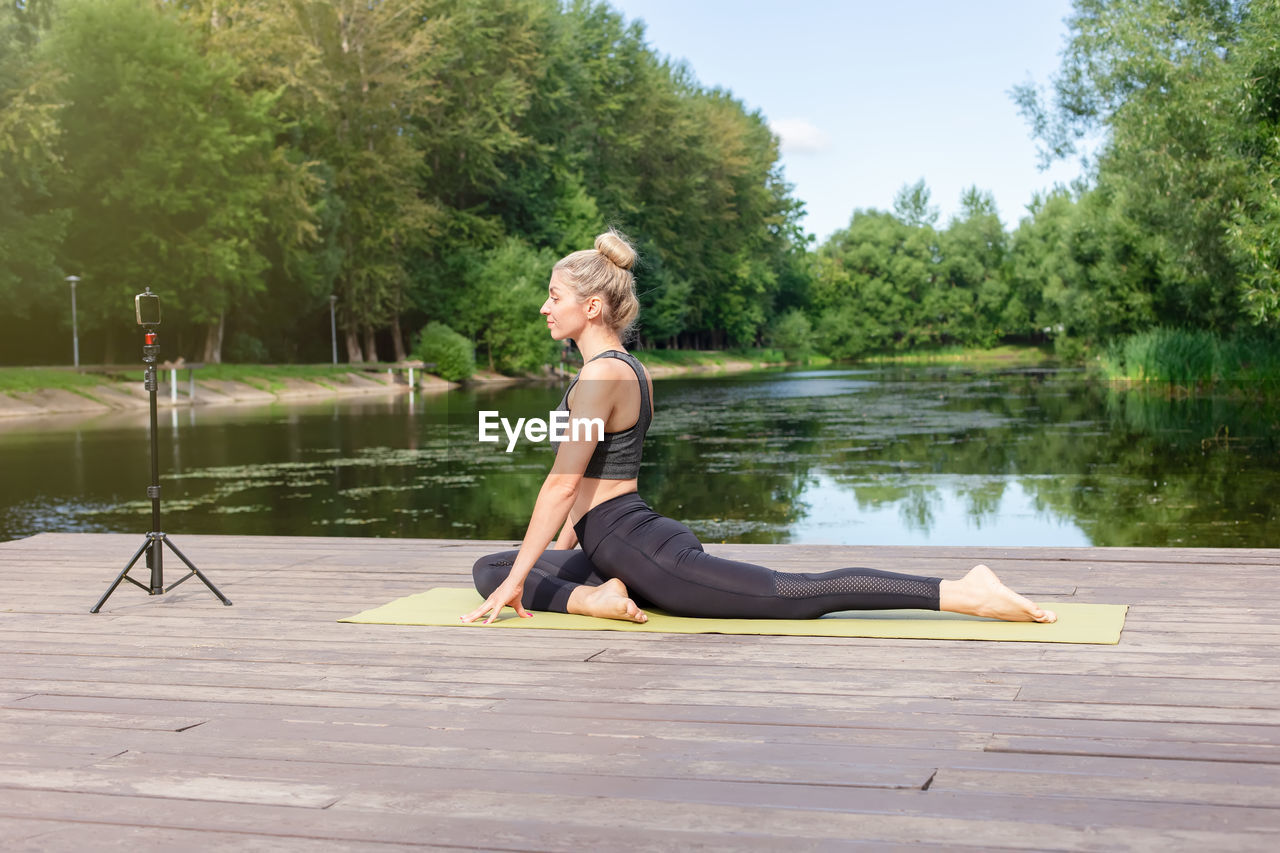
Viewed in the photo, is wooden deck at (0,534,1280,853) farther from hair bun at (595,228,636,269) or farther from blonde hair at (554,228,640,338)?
hair bun at (595,228,636,269)

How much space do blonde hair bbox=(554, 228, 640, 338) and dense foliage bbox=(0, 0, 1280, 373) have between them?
1374cm

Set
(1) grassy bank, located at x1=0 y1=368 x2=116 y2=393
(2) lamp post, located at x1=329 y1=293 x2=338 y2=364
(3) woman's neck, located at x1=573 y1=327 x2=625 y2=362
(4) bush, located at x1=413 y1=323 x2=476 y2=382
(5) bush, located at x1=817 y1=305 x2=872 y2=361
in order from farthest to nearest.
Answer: (5) bush, located at x1=817 y1=305 x2=872 y2=361
(4) bush, located at x1=413 y1=323 x2=476 y2=382
(2) lamp post, located at x1=329 y1=293 x2=338 y2=364
(1) grassy bank, located at x1=0 y1=368 x2=116 y2=393
(3) woman's neck, located at x1=573 y1=327 x2=625 y2=362

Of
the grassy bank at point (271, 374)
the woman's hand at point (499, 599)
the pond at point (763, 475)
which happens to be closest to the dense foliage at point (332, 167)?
the grassy bank at point (271, 374)

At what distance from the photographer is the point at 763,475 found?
14.3m

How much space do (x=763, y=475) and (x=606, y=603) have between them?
1017 centimetres

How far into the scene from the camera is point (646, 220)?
2405 inches

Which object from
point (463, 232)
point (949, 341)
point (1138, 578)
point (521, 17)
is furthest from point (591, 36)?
point (1138, 578)

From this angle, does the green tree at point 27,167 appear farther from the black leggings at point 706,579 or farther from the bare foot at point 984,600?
the bare foot at point 984,600

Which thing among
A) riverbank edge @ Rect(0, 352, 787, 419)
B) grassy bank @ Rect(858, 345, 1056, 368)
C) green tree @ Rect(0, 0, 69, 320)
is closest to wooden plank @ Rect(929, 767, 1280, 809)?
riverbank edge @ Rect(0, 352, 787, 419)

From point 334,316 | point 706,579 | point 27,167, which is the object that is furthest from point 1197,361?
point 334,316

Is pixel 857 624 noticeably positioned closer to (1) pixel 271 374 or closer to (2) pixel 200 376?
(2) pixel 200 376

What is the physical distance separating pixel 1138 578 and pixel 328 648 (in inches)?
122

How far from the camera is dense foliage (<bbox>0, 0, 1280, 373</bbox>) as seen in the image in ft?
66.7

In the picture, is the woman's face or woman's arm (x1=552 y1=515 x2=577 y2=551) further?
woman's arm (x1=552 y1=515 x2=577 y2=551)
